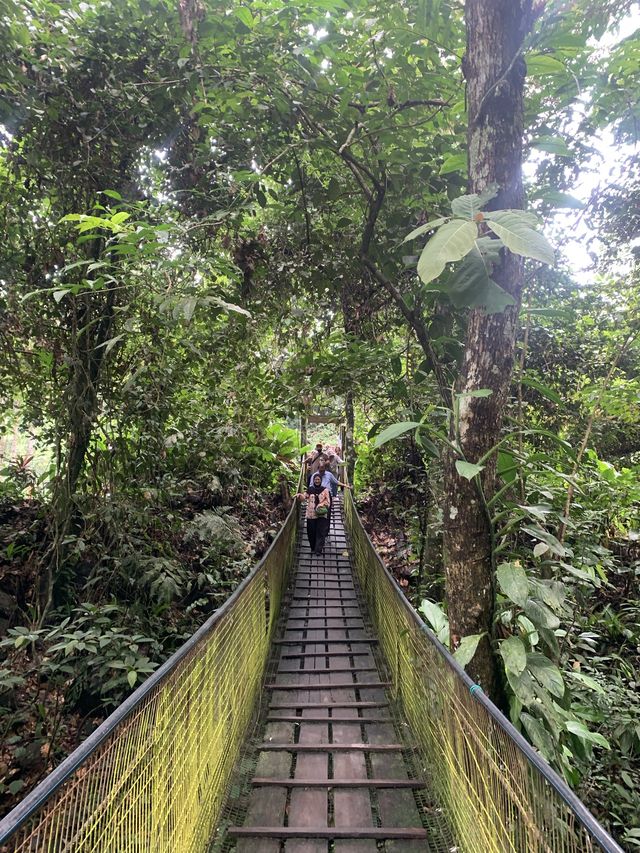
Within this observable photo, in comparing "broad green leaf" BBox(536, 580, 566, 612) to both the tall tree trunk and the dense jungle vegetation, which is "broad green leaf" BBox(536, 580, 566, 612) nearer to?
the dense jungle vegetation

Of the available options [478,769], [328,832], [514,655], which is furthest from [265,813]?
[514,655]

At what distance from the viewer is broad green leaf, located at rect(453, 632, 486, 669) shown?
1.26m

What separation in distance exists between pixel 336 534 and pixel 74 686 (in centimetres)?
494

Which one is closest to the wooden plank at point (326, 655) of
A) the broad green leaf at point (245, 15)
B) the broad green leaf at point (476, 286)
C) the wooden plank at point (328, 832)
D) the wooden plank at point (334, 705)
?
the wooden plank at point (334, 705)

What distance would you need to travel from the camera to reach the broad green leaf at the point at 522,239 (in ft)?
2.32

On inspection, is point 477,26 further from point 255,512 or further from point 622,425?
point 255,512

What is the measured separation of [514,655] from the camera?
1.21 meters

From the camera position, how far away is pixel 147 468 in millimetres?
3086

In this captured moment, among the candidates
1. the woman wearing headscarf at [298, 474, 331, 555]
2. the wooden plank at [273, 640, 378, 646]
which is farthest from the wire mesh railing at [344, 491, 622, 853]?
the woman wearing headscarf at [298, 474, 331, 555]

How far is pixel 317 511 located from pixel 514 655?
4.13 m

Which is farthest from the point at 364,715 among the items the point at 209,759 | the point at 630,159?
the point at 630,159

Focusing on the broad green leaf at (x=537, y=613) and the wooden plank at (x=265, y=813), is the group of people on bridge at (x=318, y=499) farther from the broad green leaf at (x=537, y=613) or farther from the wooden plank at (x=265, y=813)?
the broad green leaf at (x=537, y=613)

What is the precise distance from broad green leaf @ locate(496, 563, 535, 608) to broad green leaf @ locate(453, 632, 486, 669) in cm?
17

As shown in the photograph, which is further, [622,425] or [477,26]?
[622,425]
